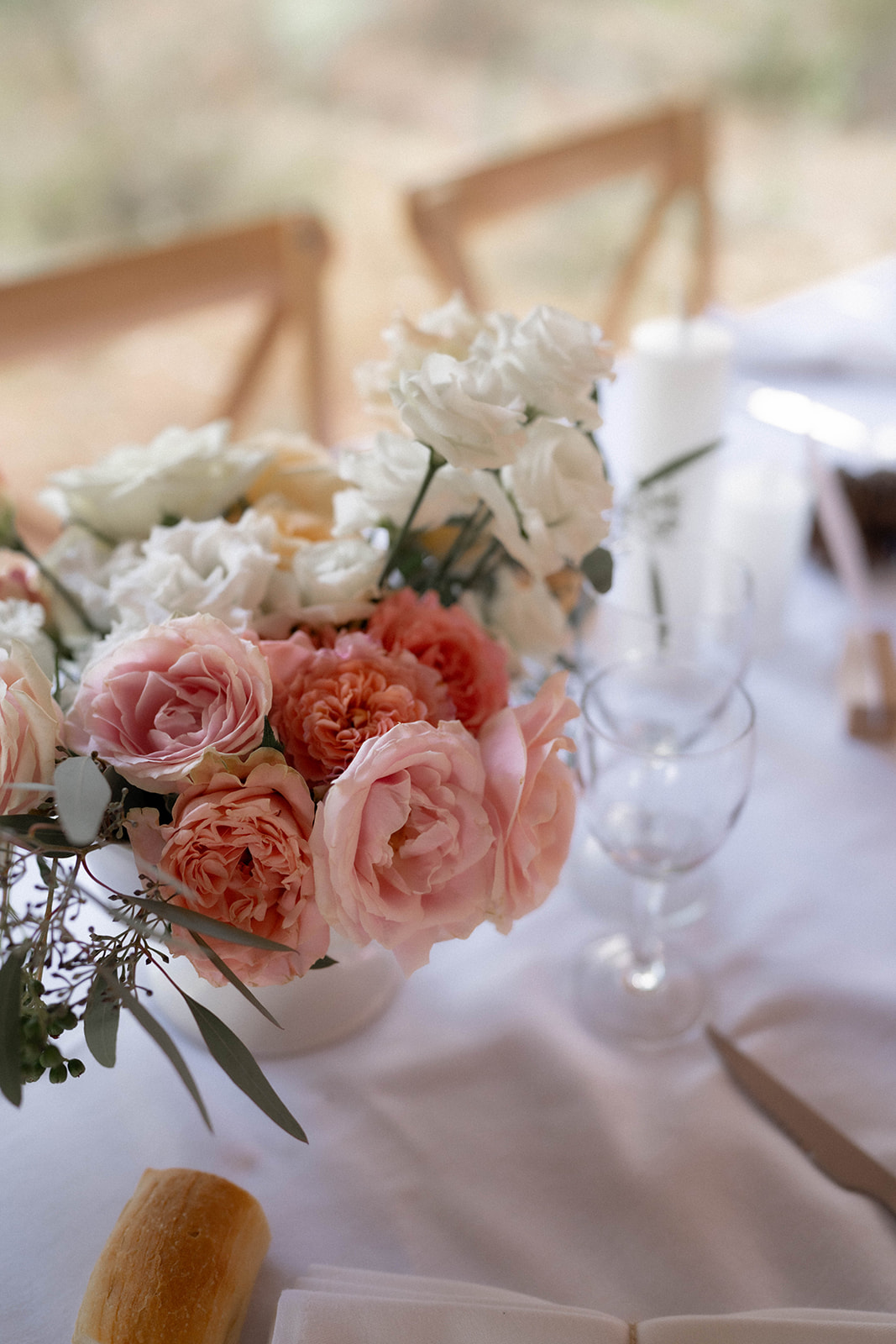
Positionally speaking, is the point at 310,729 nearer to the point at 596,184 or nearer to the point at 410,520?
the point at 410,520

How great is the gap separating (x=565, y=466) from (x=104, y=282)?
0.89m

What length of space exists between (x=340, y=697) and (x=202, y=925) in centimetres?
11

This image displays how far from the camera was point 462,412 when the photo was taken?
0.43 meters

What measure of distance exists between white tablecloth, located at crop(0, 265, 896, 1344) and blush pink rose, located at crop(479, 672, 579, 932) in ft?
0.61

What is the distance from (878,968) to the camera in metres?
0.62

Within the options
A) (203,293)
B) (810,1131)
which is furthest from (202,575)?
(203,293)

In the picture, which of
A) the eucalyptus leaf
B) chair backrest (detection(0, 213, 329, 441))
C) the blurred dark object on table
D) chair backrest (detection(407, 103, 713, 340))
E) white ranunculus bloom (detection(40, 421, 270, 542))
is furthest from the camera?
chair backrest (detection(407, 103, 713, 340))

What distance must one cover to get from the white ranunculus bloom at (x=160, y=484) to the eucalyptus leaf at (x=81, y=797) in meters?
0.23

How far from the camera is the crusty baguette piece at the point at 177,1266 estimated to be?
0.41 meters

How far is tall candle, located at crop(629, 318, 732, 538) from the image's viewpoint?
2.80ft

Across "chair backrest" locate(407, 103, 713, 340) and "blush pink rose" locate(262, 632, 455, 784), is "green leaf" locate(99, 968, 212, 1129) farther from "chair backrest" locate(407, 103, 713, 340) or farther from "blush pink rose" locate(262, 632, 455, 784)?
"chair backrest" locate(407, 103, 713, 340)

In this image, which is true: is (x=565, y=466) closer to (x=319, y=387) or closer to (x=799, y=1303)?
(x=799, y=1303)

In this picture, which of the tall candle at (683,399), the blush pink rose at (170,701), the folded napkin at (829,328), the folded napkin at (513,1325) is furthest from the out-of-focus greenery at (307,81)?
the folded napkin at (513,1325)

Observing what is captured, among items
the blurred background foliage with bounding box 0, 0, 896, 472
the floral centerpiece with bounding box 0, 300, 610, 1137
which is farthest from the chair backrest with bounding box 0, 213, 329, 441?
the blurred background foliage with bounding box 0, 0, 896, 472
